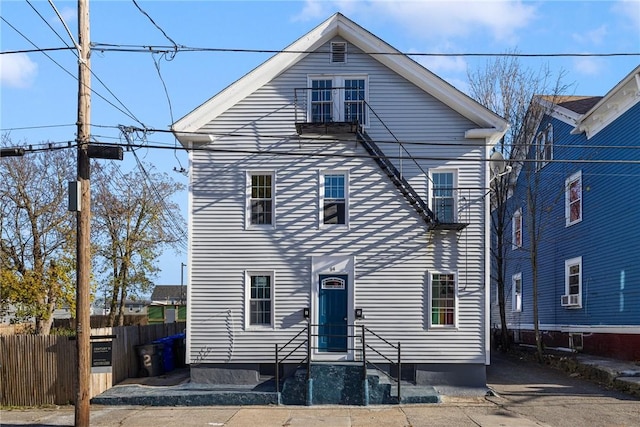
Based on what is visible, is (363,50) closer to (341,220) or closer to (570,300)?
(341,220)

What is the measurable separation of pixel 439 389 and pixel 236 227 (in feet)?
21.6

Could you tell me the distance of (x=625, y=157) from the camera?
20.8 meters

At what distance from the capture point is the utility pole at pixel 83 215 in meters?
13.8

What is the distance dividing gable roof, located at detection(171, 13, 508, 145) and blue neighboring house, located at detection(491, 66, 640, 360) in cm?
228

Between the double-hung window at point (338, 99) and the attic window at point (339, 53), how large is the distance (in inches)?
17.6

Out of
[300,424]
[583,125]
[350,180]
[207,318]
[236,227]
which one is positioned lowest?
[300,424]

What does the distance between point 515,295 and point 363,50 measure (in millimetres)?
16540

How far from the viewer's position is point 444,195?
722 inches

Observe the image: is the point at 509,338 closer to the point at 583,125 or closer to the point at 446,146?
the point at 583,125

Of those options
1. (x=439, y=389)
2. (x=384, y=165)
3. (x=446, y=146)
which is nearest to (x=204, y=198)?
(x=384, y=165)

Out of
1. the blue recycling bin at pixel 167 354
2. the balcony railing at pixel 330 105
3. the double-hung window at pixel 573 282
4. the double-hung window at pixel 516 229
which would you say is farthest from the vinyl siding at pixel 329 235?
the double-hung window at pixel 516 229

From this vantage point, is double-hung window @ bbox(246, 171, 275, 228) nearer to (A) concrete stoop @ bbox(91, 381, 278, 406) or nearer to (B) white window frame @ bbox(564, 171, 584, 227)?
(A) concrete stoop @ bbox(91, 381, 278, 406)

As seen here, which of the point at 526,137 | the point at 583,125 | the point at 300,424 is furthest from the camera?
the point at 526,137

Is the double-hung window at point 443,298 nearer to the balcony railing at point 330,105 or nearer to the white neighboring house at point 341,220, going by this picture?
the white neighboring house at point 341,220
